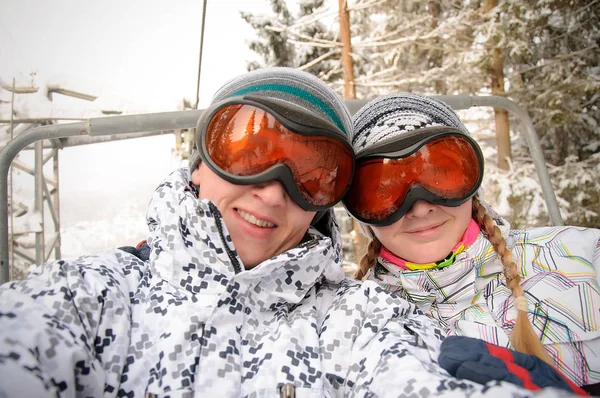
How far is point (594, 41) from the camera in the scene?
812 cm

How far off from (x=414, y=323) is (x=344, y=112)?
791 millimetres

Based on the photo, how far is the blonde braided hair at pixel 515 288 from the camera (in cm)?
118

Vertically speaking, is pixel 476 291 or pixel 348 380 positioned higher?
pixel 476 291

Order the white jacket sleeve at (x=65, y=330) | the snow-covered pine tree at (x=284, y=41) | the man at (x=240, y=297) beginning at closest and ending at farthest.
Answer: the white jacket sleeve at (x=65, y=330)
the man at (x=240, y=297)
the snow-covered pine tree at (x=284, y=41)

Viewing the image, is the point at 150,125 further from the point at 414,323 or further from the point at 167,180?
the point at 414,323

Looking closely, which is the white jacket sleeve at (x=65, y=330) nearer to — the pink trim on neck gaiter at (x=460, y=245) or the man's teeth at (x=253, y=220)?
the man's teeth at (x=253, y=220)

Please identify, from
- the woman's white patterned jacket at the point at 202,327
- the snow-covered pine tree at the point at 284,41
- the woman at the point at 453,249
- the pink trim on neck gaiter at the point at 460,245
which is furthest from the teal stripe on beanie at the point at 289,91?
the snow-covered pine tree at the point at 284,41

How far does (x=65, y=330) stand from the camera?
2.82ft

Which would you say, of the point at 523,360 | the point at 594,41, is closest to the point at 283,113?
the point at 523,360

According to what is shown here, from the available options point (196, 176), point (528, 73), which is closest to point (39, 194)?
point (196, 176)

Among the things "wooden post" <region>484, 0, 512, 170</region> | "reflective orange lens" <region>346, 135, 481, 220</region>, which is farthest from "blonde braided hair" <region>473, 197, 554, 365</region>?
"wooden post" <region>484, 0, 512, 170</region>

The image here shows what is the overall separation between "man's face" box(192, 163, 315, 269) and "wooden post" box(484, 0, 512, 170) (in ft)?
27.0

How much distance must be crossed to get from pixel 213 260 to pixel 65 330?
40 centimetres

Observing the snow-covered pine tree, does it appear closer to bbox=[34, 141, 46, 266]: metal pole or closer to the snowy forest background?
the snowy forest background
